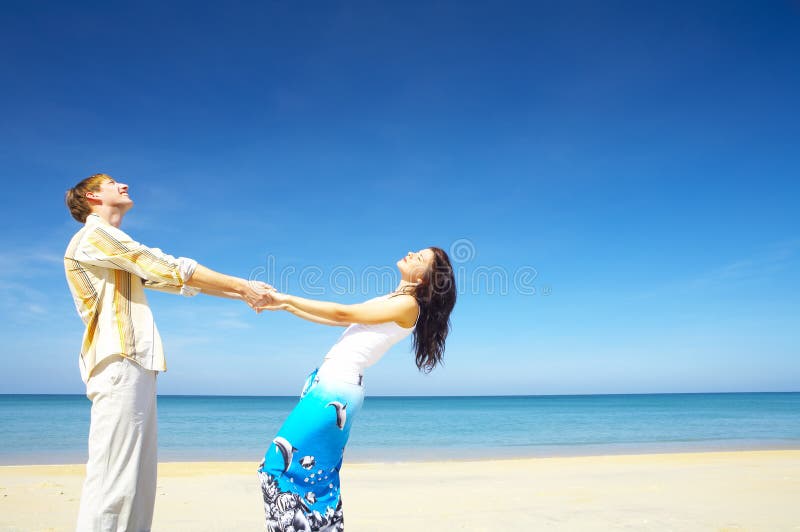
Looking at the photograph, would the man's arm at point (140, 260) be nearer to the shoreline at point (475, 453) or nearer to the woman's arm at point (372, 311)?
the woman's arm at point (372, 311)

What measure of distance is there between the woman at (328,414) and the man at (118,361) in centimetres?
64

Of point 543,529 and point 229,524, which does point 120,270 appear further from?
point 543,529

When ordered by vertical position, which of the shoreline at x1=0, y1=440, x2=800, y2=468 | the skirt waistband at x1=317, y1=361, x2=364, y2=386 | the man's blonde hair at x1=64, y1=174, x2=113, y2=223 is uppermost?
the man's blonde hair at x1=64, y1=174, x2=113, y2=223

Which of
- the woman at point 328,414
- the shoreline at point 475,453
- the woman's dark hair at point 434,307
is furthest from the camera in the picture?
the shoreline at point 475,453

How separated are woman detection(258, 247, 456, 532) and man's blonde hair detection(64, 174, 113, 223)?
1.32 meters

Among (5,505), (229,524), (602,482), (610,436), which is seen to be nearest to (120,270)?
(229,524)

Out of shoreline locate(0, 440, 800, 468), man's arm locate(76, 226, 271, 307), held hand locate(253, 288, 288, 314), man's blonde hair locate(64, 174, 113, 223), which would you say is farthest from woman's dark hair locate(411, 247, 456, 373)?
shoreline locate(0, 440, 800, 468)

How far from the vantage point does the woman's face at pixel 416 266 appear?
3520 millimetres

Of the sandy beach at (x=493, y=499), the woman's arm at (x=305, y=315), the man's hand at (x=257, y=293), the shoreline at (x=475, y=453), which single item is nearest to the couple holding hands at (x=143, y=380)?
the woman's arm at (x=305, y=315)

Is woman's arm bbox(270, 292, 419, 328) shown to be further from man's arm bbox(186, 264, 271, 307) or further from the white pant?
the white pant

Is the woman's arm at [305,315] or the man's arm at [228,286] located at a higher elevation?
the man's arm at [228,286]

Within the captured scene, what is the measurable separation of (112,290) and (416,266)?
66.6 inches

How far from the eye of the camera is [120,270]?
10.0ft

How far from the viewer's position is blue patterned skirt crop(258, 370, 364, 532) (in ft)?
9.53
